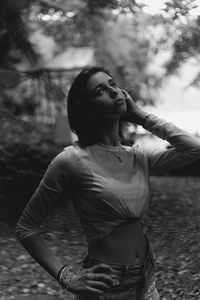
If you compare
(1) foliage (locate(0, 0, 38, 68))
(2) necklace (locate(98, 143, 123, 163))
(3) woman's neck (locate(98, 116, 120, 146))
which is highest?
(3) woman's neck (locate(98, 116, 120, 146))

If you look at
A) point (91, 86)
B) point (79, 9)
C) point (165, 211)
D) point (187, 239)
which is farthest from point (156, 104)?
point (91, 86)

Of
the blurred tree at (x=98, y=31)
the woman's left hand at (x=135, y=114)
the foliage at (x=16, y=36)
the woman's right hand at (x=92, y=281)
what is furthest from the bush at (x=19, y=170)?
the woman's right hand at (x=92, y=281)

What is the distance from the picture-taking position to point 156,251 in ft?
17.6

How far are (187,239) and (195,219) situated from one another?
43.1 inches

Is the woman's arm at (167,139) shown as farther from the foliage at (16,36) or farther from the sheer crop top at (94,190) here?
the foliage at (16,36)

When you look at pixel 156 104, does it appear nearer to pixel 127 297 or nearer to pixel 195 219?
pixel 195 219

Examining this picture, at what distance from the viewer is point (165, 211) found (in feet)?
24.4

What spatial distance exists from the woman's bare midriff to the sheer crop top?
0.08ft

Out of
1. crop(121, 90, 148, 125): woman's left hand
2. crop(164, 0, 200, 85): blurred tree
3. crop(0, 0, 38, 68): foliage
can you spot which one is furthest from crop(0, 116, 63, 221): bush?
crop(121, 90, 148, 125): woman's left hand

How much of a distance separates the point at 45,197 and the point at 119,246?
296 millimetres

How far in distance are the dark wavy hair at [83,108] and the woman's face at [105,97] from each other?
2 centimetres

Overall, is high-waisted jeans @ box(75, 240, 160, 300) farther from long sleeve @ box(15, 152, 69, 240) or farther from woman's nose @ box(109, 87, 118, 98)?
woman's nose @ box(109, 87, 118, 98)

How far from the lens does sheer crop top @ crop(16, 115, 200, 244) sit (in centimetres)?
163

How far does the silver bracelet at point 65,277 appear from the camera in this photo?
160 centimetres
